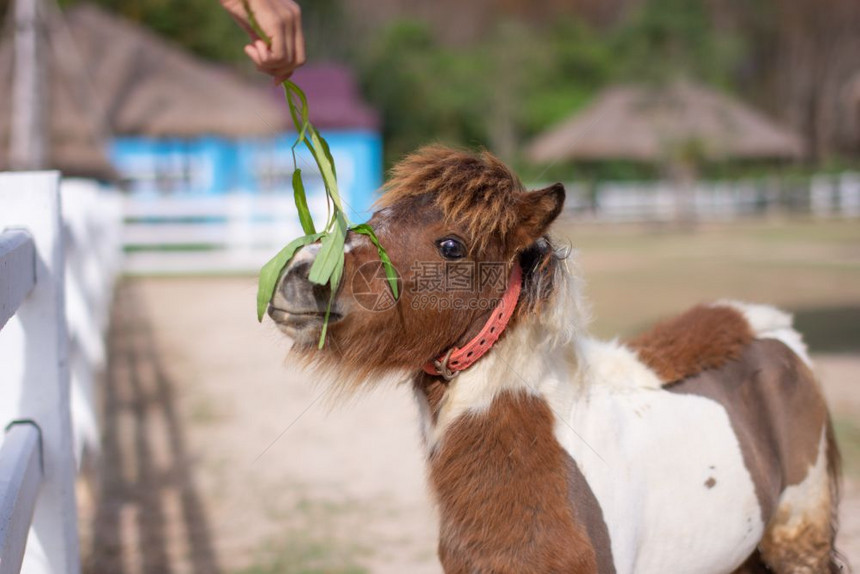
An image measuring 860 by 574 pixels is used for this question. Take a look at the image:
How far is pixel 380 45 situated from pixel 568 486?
43.6m

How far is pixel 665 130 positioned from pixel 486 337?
96.8 ft

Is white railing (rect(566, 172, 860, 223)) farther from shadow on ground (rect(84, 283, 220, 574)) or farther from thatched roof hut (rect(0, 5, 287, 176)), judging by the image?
shadow on ground (rect(84, 283, 220, 574))

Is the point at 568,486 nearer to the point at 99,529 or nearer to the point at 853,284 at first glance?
the point at 99,529

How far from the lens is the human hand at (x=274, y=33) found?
81.0 inches

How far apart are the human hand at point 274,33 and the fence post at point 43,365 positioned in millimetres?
808

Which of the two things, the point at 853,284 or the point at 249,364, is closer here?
the point at 249,364

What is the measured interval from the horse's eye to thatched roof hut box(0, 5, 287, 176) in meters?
18.8

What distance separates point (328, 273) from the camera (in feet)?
7.09

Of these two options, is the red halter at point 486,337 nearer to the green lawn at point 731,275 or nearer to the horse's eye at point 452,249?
the horse's eye at point 452,249

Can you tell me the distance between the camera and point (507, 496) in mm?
2281

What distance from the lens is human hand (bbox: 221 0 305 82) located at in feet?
6.75

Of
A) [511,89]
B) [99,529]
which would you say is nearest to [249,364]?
[99,529]

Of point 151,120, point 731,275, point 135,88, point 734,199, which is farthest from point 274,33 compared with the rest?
point 734,199

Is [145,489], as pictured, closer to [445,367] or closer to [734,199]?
[445,367]
